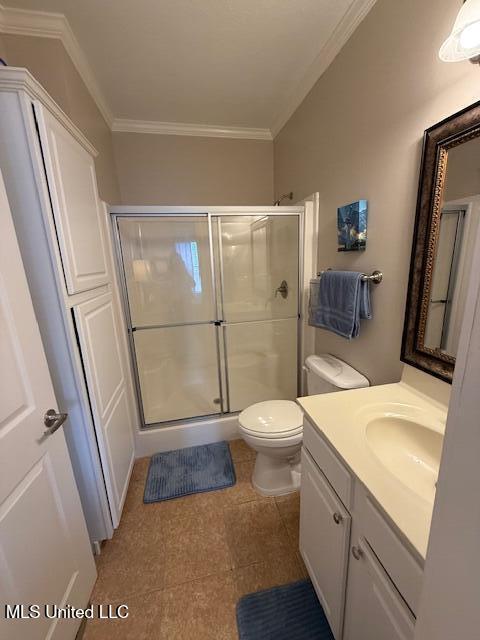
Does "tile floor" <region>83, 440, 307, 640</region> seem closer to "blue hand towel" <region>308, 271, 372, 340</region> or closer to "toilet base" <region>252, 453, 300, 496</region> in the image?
"toilet base" <region>252, 453, 300, 496</region>

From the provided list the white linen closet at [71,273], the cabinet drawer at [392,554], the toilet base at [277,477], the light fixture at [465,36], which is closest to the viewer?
the cabinet drawer at [392,554]

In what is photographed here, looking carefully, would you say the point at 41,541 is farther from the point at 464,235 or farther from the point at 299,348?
the point at 299,348

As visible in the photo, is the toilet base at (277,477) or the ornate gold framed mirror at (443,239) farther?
the toilet base at (277,477)

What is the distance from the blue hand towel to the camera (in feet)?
4.31

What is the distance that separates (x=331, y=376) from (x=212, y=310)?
4.12 ft

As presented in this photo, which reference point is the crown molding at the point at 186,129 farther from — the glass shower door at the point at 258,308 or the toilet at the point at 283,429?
the toilet at the point at 283,429

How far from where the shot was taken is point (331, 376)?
147cm

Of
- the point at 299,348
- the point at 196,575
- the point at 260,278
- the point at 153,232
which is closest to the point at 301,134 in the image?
the point at 260,278

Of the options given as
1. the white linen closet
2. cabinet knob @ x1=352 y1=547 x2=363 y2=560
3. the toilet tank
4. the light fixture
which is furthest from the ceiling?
cabinet knob @ x1=352 y1=547 x2=363 y2=560

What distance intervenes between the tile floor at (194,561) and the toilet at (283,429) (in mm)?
91

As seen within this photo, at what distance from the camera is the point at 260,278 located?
2480mm

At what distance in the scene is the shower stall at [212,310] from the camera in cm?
211

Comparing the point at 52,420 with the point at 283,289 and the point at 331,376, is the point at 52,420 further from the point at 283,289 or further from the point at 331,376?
the point at 283,289

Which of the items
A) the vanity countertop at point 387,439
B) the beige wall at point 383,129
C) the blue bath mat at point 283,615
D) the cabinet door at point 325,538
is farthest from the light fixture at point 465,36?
the blue bath mat at point 283,615
